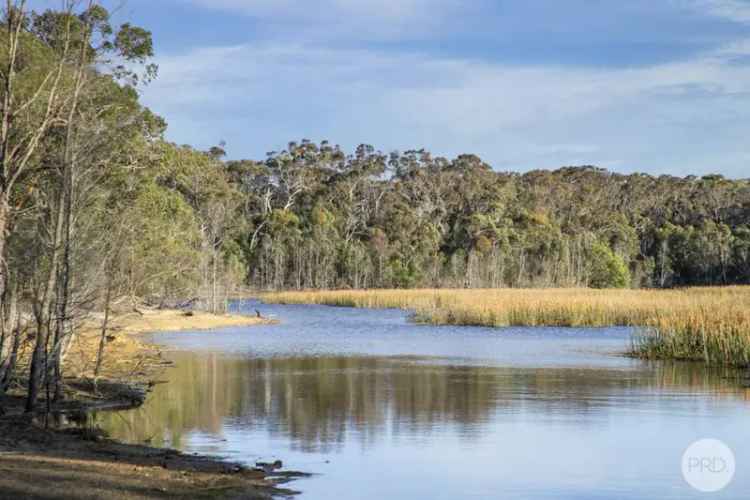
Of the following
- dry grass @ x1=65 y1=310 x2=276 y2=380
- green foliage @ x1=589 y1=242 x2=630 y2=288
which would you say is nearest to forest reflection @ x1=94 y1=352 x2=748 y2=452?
dry grass @ x1=65 y1=310 x2=276 y2=380

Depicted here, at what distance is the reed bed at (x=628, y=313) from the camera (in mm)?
22734

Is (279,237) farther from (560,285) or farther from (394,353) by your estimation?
(394,353)

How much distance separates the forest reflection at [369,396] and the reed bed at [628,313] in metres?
0.99

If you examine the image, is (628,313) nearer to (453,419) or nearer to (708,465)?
(453,419)

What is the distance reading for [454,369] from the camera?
22047 millimetres

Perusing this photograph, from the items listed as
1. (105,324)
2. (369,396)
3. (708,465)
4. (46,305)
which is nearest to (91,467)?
(46,305)

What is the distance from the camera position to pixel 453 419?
47.5ft

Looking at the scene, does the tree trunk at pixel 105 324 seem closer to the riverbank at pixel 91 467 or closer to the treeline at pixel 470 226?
the riverbank at pixel 91 467

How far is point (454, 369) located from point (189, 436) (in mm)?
10119

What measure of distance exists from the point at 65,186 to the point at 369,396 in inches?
276

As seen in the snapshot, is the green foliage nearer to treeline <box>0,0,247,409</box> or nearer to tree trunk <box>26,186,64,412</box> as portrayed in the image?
treeline <box>0,0,247,409</box>

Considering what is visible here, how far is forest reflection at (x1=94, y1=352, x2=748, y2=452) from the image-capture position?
13516mm

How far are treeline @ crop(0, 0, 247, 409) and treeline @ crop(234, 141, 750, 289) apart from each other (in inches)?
1803

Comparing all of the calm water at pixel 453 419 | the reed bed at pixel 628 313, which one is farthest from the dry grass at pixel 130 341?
the reed bed at pixel 628 313
